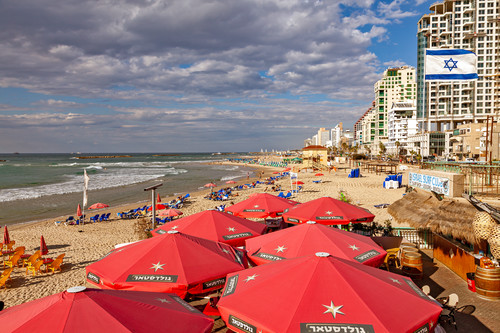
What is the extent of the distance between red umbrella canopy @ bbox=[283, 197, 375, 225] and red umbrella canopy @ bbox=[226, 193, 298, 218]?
1.03 metres

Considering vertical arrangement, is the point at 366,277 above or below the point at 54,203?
above

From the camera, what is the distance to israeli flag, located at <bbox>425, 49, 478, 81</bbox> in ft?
42.3

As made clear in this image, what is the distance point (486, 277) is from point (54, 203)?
3162 cm

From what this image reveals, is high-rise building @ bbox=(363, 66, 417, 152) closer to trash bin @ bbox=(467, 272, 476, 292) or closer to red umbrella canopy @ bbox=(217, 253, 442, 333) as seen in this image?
trash bin @ bbox=(467, 272, 476, 292)

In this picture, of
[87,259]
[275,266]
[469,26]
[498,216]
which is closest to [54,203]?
[87,259]

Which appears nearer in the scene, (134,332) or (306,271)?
(134,332)

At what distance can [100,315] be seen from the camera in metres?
3.28

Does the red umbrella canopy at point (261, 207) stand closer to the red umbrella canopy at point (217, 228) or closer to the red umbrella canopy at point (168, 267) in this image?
the red umbrella canopy at point (217, 228)

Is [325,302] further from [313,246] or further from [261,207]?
[261,207]

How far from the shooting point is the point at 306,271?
4.18 meters

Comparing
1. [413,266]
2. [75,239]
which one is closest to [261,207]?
[413,266]

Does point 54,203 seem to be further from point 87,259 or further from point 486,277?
point 486,277

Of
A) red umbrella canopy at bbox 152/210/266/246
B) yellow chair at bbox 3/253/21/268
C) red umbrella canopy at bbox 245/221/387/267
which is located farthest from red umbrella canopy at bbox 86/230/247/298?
yellow chair at bbox 3/253/21/268

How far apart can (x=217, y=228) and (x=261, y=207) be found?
10.7 ft
